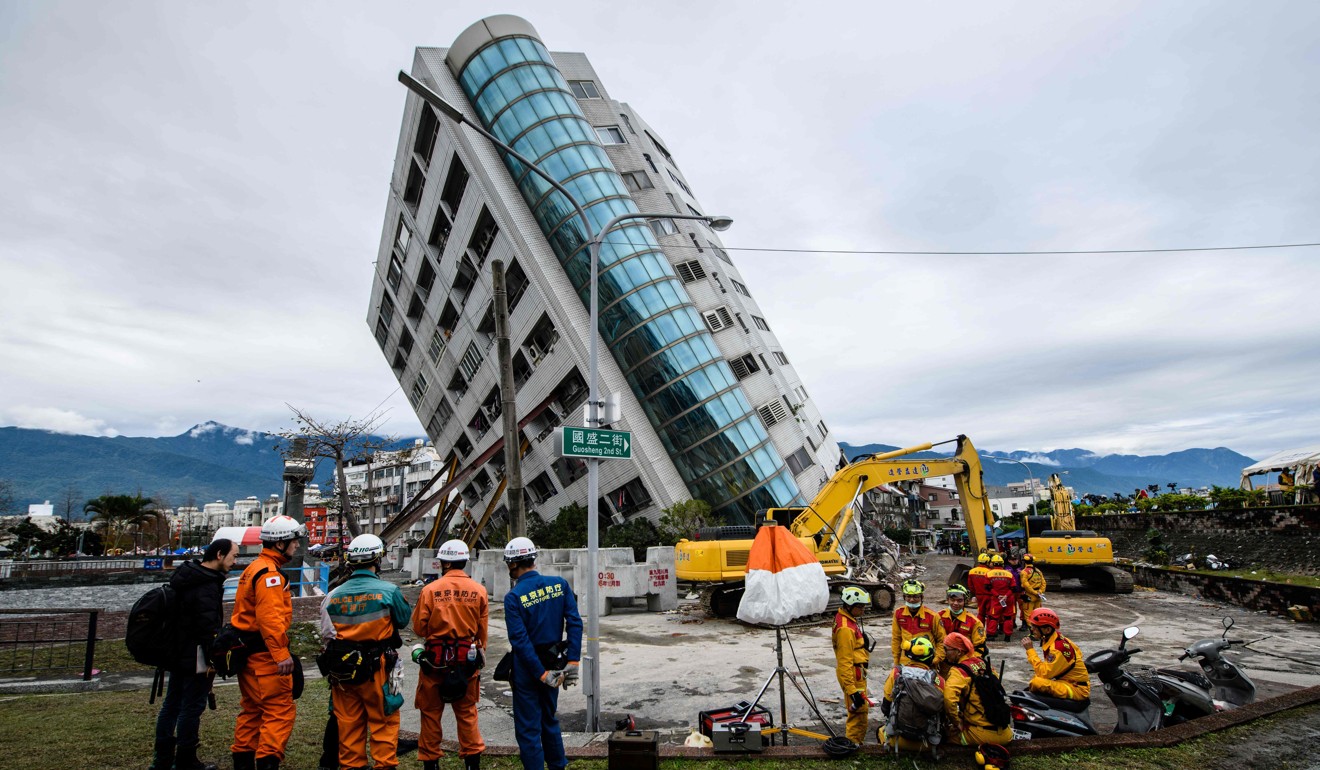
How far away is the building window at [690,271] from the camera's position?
35.5 m

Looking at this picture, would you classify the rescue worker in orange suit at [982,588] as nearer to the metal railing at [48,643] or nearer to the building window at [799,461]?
the metal railing at [48,643]

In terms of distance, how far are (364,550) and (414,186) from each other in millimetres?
38010

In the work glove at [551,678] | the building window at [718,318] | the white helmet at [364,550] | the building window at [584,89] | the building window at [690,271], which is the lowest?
the work glove at [551,678]

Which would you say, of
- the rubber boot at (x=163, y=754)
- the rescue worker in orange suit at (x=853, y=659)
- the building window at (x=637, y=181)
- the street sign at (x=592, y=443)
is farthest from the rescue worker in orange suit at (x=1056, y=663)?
the building window at (x=637, y=181)

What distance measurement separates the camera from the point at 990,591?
12203 mm

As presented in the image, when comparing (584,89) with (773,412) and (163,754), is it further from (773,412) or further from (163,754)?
(163,754)

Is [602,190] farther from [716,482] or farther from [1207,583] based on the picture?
[1207,583]

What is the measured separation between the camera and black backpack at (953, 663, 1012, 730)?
232 inches

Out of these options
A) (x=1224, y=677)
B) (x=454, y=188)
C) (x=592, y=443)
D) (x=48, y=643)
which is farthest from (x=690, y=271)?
(x=1224, y=677)

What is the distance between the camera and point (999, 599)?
12.2 meters

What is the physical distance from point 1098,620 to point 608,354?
2177 cm

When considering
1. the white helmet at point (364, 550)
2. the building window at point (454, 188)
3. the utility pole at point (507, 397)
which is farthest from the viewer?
the building window at point (454, 188)

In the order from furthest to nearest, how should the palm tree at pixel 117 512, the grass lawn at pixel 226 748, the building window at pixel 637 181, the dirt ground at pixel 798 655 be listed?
the palm tree at pixel 117 512 < the building window at pixel 637 181 < the dirt ground at pixel 798 655 < the grass lawn at pixel 226 748

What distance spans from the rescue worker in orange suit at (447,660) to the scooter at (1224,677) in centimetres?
717
